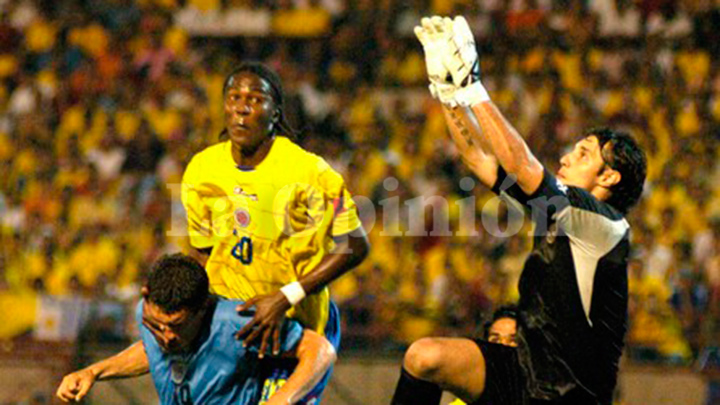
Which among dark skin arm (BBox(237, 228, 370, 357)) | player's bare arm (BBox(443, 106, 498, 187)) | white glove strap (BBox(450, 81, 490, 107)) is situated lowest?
dark skin arm (BBox(237, 228, 370, 357))

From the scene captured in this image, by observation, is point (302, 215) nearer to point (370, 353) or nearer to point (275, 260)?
point (275, 260)

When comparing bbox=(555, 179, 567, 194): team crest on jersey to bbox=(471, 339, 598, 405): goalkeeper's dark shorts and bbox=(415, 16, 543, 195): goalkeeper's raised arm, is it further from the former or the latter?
bbox=(471, 339, 598, 405): goalkeeper's dark shorts

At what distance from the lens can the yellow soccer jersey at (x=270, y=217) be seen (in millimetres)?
5586

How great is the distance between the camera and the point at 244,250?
5746 millimetres

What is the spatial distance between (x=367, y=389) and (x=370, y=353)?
0.26m

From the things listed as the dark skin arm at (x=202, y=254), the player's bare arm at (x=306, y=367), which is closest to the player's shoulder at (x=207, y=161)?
the dark skin arm at (x=202, y=254)

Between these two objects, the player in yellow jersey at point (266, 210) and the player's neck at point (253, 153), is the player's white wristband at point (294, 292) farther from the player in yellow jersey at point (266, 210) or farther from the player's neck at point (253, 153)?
the player's neck at point (253, 153)

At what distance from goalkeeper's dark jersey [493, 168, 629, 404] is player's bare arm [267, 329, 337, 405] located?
0.81 meters

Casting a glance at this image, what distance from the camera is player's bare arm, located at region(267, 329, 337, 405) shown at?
4840 mm

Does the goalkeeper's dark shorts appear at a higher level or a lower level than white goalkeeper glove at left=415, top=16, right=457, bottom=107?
lower

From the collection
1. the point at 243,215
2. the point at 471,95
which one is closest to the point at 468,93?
the point at 471,95

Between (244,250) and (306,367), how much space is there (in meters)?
0.94

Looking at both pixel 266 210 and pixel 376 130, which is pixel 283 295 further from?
pixel 376 130

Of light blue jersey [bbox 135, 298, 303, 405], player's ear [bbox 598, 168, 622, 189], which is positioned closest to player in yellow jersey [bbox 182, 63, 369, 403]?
light blue jersey [bbox 135, 298, 303, 405]
